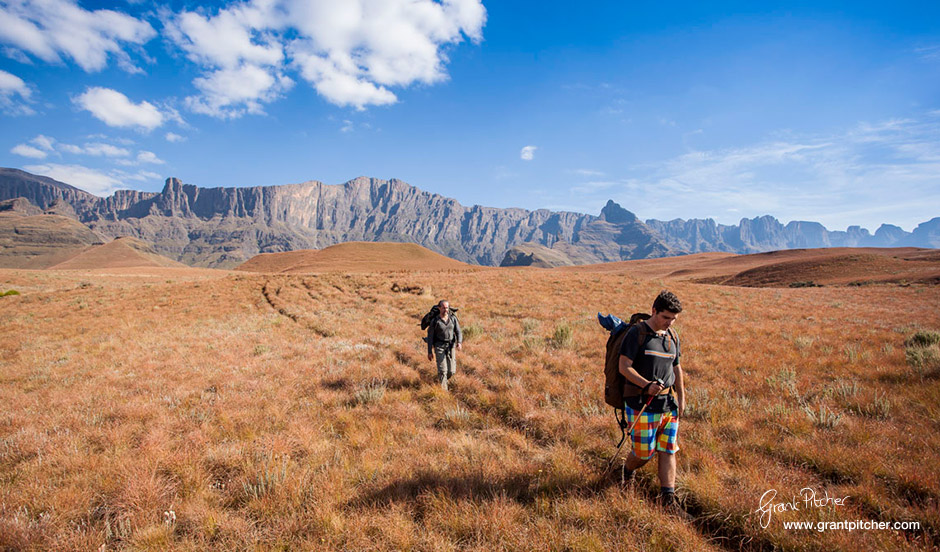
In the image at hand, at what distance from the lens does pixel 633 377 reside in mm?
3861

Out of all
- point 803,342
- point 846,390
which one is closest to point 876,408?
point 846,390

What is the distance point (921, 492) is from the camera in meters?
3.76

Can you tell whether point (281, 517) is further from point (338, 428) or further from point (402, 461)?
point (338, 428)

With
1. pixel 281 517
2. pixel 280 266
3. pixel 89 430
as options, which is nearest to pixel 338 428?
pixel 281 517

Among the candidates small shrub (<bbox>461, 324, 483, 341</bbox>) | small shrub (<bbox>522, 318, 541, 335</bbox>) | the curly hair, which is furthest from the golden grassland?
the curly hair

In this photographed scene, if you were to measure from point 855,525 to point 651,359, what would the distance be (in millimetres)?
2304

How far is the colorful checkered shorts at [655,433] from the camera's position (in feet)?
13.2

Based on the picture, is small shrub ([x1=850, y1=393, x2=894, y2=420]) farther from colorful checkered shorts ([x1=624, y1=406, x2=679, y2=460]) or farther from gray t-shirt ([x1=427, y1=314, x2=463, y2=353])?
gray t-shirt ([x1=427, y1=314, x2=463, y2=353])

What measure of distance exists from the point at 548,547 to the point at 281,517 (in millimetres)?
2905

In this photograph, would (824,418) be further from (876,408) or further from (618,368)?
(618,368)

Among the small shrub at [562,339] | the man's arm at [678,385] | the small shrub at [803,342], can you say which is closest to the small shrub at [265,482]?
the man's arm at [678,385]

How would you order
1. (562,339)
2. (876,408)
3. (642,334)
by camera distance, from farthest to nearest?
(562,339) < (876,408) < (642,334)
